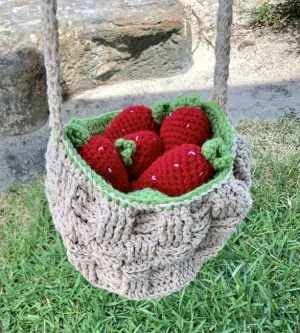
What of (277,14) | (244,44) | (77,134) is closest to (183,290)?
(77,134)

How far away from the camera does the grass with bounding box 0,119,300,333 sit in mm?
1488

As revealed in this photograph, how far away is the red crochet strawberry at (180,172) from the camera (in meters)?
0.88

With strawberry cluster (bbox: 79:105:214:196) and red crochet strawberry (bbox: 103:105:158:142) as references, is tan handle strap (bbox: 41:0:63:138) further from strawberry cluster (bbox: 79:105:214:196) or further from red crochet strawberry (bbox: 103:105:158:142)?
red crochet strawberry (bbox: 103:105:158:142)

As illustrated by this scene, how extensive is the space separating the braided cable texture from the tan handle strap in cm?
5

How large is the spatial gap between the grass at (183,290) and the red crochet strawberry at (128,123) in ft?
2.14

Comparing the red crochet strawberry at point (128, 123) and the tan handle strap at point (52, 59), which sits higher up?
the tan handle strap at point (52, 59)

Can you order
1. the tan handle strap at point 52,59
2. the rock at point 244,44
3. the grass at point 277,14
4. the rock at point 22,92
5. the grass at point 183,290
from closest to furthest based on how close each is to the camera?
1. the tan handle strap at point 52,59
2. the grass at point 183,290
3. the rock at point 22,92
4. the rock at point 244,44
5. the grass at point 277,14

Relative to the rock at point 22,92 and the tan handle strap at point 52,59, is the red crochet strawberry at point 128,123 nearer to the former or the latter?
the tan handle strap at point 52,59

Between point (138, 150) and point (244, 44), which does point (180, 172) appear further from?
point (244, 44)

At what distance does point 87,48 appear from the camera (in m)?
2.42

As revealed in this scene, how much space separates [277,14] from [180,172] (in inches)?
90.6

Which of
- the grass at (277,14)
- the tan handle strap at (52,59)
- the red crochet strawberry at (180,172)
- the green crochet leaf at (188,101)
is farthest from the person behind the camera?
the grass at (277,14)

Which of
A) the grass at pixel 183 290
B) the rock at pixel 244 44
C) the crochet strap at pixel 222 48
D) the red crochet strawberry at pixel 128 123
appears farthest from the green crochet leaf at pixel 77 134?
the rock at pixel 244 44

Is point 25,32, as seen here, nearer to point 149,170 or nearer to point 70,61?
point 70,61
